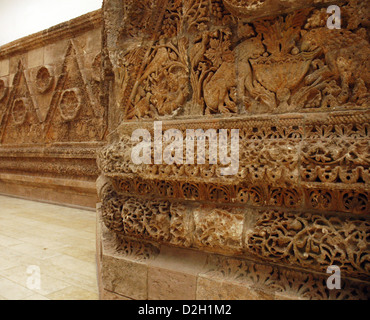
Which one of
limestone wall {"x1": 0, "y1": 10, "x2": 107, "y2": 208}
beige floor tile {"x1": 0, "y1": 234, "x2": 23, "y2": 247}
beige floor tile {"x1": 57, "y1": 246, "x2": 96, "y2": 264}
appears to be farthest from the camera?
limestone wall {"x1": 0, "y1": 10, "x2": 107, "y2": 208}

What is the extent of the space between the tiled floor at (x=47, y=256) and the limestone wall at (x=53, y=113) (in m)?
0.97

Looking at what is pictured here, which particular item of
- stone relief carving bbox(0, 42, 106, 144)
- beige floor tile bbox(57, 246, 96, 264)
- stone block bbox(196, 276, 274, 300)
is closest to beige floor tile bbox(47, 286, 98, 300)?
beige floor tile bbox(57, 246, 96, 264)

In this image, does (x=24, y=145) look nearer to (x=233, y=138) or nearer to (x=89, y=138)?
(x=89, y=138)

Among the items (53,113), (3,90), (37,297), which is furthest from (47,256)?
(3,90)

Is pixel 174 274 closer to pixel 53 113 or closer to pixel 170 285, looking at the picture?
pixel 170 285

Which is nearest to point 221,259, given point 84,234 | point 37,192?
point 84,234

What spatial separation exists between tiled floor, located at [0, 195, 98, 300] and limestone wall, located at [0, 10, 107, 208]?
0.97 metres

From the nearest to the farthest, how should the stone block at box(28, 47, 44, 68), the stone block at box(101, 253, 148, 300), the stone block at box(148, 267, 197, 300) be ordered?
1. the stone block at box(148, 267, 197, 300)
2. the stone block at box(101, 253, 148, 300)
3. the stone block at box(28, 47, 44, 68)

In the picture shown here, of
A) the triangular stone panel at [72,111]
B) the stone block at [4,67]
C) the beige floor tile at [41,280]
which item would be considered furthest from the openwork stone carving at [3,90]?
the beige floor tile at [41,280]

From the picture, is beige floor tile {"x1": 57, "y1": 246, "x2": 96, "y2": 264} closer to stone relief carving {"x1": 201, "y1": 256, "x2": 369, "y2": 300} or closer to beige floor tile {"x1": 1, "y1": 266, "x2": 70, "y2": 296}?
beige floor tile {"x1": 1, "y1": 266, "x2": 70, "y2": 296}

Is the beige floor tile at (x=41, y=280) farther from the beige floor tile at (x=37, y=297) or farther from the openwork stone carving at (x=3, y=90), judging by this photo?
the openwork stone carving at (x=3, y=90)

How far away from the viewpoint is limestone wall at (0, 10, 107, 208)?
5.36 m

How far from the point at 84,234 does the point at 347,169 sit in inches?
125

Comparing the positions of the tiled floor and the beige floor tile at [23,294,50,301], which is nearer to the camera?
the beige floor tile at [23,294,50,301]
